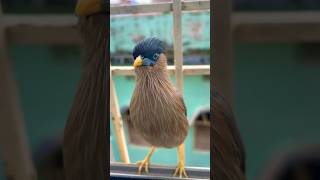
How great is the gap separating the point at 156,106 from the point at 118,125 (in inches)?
7.6

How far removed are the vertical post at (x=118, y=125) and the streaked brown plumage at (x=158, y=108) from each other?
69mm

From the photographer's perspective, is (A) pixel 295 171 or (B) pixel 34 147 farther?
(B) pixel 34 147

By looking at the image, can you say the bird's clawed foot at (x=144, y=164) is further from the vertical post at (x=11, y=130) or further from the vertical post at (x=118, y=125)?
the vertical post at (x=11, y=130)

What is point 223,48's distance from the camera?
3.16ft

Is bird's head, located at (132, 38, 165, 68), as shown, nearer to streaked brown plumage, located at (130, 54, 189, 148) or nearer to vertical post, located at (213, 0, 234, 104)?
streaked brown plumage, located at (130, 54, 189, 148)

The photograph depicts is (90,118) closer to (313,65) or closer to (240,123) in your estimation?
(240,123)

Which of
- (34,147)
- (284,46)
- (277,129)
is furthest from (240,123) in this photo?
(34,147)

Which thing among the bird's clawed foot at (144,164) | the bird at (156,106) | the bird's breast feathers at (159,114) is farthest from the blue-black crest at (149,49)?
the bird's clawed foot at (144,164)

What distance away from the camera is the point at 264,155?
97cm

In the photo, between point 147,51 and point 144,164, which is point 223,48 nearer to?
point 147,51

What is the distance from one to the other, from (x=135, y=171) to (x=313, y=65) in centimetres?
69

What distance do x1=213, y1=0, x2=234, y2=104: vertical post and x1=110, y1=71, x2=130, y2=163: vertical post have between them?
58cm

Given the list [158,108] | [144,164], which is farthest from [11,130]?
[158,108]

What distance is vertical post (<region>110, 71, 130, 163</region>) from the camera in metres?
1.49
